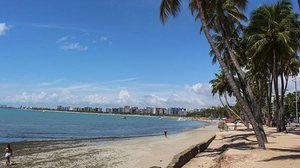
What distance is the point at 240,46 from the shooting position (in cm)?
4738

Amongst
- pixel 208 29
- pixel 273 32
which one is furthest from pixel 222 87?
pixel 208 29

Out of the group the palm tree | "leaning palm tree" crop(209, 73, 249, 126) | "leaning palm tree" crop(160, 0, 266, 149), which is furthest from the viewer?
"leaning palm tree" crop(209, 73, 249, 126)

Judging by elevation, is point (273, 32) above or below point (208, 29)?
above

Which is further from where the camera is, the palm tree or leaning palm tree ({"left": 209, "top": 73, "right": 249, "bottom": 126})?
leaning palm tree ({"left": 209, "top": 73, "right": 249, "bottom": 126})

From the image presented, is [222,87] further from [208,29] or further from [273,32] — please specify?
[208,29]

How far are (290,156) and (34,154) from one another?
22.8 meters

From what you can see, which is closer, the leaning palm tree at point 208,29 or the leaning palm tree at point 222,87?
the leaning palm tree at point 208,29

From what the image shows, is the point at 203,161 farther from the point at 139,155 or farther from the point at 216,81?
the point at 216,81

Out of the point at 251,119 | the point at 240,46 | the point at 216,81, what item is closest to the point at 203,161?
the point at 251,119

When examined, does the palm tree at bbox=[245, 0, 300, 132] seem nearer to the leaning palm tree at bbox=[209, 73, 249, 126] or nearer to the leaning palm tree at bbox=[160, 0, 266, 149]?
the leaning palm tree at bbox=[160, 0, 266, 149]

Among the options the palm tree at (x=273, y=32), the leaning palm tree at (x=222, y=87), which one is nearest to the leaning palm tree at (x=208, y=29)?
the palm tree at (x=273, y=32)

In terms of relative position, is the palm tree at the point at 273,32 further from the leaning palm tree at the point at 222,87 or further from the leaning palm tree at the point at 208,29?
the leaning palm tree at the point at 222,87

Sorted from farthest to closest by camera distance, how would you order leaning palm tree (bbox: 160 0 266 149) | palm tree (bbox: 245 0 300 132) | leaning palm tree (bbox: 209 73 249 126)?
leaning palm tree (bbox: 209 73 249 126), palm tree (bbox: 245 0 300 132), leaning palm tree (bbox: 160 0 266 149)

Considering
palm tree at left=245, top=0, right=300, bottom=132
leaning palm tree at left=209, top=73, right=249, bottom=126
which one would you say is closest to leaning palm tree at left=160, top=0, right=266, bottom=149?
palm tree at left=245, top=0, right=300, bottom=132
